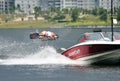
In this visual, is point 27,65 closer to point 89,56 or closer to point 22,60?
point 22,60

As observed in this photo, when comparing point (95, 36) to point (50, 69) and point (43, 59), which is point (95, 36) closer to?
point (50, 69)

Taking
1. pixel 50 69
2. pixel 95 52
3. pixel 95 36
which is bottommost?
pixel 50 69

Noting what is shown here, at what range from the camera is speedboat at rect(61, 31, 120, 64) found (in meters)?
64.6

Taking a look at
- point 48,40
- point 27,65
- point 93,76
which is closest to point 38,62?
point 27,65

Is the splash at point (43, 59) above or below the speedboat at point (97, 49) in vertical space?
below

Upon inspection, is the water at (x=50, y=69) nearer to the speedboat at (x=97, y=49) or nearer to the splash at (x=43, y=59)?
the splash at (x=43, y=59)

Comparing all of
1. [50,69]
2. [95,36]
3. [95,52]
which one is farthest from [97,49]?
[50,69]

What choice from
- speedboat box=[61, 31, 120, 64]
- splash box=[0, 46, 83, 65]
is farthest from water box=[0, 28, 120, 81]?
speedboat box=[61, 31, 120, 64]

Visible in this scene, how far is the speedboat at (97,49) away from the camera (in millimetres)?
64625

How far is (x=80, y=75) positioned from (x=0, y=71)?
995 cm

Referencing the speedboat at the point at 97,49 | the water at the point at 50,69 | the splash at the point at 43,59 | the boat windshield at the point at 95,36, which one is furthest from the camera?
the splash at the point at 43,59

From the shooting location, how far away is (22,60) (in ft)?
Answer: 236

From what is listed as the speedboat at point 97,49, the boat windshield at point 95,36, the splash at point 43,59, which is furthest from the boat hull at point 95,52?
the splash at point 43,59

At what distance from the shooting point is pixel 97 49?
2579 inches
